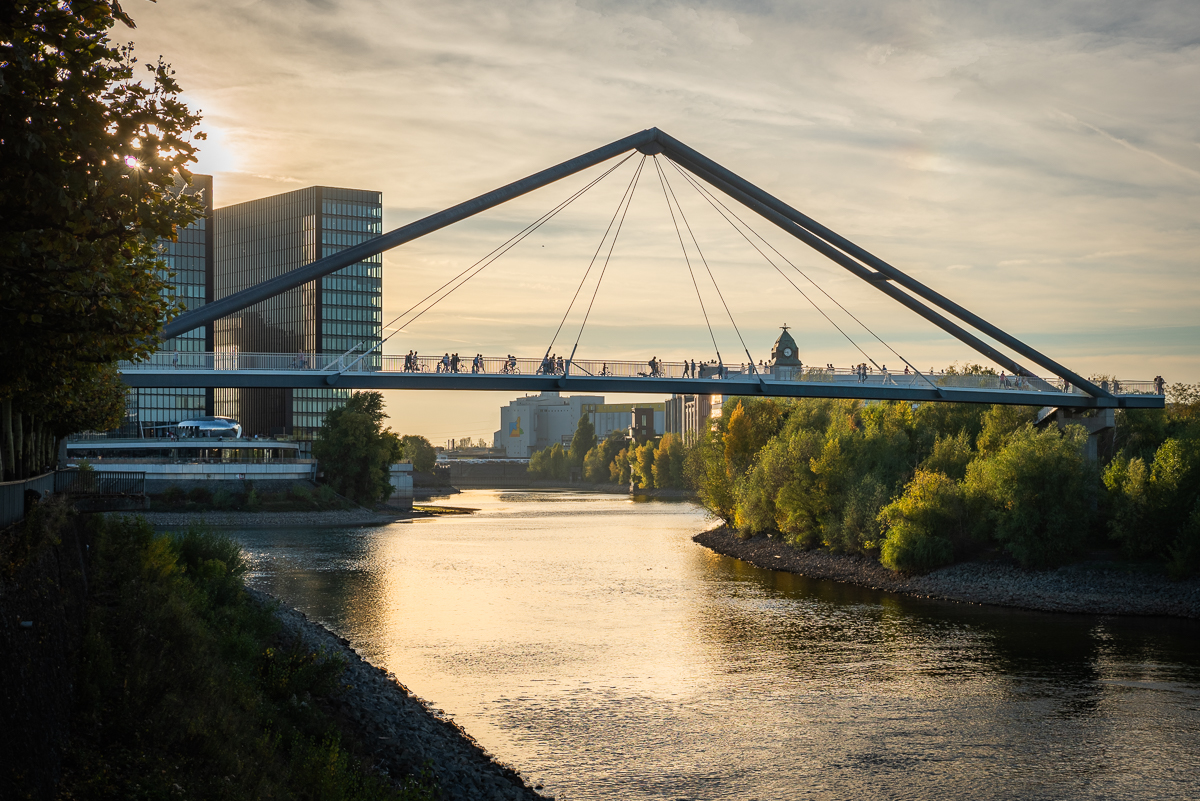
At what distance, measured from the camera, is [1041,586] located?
3638 cm

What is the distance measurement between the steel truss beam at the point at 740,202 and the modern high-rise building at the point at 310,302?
96.2 m

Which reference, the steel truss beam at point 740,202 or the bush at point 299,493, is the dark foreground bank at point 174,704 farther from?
the bush at point 299,493

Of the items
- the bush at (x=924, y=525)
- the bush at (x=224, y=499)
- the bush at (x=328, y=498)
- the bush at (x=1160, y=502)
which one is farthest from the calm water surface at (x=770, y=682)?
the bush at (x=328, y=498)

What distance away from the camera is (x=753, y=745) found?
18.4 metres

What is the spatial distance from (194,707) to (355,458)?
73653 millimetres

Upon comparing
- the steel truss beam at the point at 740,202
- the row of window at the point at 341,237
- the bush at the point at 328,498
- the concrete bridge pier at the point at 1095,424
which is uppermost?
the row of window at the point at 341,237

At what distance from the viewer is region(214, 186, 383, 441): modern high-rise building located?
137m

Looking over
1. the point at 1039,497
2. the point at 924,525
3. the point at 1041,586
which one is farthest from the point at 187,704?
the point at 1039,497

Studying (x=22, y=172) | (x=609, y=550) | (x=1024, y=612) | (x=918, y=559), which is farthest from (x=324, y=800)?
(x=609, y=550)

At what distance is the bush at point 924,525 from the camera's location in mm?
40031

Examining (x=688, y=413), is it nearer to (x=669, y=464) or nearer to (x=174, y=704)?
(x=669, y=464)

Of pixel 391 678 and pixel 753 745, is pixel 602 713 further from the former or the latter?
pixel 391 678

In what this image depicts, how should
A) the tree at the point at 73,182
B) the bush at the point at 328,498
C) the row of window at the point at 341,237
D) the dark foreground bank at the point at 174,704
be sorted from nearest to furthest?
1. the tree at the point at 73,182
2. the dark foreground bank at the point at 174,704
3. the bush at the point at 328,498
4. the row of window at the point at 341,237

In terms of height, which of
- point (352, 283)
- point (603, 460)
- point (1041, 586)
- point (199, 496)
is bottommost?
point (1041, 586)
